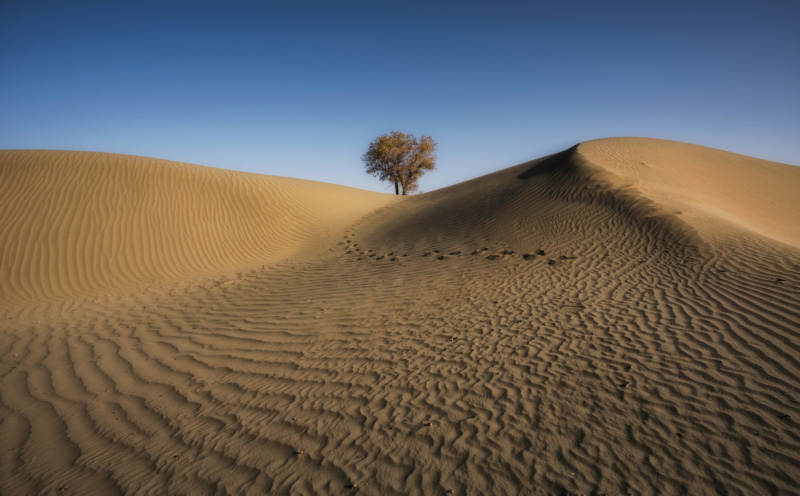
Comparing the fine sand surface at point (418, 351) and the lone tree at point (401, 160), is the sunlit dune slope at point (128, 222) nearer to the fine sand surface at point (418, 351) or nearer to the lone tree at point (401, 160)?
the fine sand surface at point (418, 351)

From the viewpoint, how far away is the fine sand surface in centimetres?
337

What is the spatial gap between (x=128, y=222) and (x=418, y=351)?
41.5 ft

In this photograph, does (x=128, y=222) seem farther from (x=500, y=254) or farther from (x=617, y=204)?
(x=617, y=204)

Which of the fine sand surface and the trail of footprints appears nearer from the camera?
the fine sand surface

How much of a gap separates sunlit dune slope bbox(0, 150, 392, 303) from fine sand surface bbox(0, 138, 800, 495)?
0.32 feet

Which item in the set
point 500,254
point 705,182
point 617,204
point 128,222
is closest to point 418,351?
point 500,254

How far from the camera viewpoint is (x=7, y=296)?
9.56 meters

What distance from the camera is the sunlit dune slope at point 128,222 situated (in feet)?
35.7

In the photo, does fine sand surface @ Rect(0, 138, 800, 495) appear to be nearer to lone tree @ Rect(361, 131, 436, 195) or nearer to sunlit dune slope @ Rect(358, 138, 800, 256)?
sunlit dune slope @ Rect(358, 138, 800, 256)

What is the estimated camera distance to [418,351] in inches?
217

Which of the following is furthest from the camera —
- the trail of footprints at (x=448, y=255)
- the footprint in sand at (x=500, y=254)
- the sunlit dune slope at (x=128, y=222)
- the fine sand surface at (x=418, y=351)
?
the sunlit dune slope at (x=128, y=222)

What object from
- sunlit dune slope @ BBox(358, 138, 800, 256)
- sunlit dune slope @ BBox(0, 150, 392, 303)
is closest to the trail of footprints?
sunlit dune slope @ BBox(358, 138, 800, 256)

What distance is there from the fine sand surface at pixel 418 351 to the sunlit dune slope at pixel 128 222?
3.8 inches

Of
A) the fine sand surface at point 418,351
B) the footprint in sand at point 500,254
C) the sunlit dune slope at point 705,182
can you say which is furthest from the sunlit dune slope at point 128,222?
the sunlit dune slope at point 705,182
